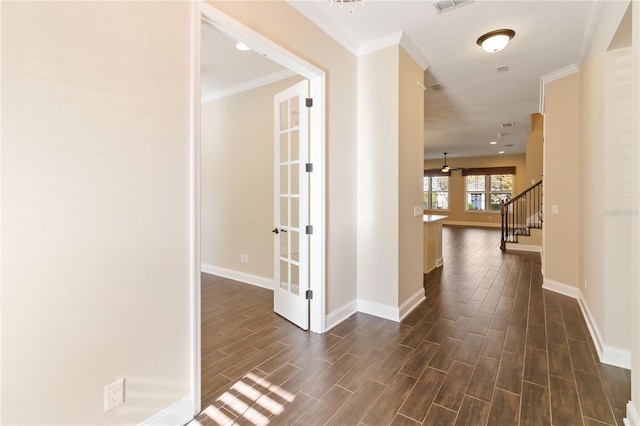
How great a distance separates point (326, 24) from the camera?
9.59 ft

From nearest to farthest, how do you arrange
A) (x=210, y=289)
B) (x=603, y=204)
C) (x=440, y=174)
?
1. (x=603, y=204)
2. (x=210, y=289)
3. (x=440, y=174)

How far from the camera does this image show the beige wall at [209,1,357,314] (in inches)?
106

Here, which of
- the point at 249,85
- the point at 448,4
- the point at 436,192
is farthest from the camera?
the point at 436,192

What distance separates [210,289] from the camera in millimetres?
4422

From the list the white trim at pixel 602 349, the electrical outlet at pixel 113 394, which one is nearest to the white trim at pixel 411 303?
the white trim at pixel 602 349

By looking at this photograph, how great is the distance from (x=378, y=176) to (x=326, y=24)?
1.60 meters

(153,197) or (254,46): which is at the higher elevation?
(254,46)

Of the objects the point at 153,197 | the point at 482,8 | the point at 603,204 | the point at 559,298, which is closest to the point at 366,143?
the point at 482,8

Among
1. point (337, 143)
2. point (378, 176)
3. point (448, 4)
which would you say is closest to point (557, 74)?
point (448, 4)

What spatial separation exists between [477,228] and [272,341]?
452 inches

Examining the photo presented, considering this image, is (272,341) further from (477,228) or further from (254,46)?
(477,228)

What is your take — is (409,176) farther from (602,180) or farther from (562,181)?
(562,181)

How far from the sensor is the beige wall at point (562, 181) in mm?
3955

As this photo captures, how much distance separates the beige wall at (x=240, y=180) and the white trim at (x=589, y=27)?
10.2ft
